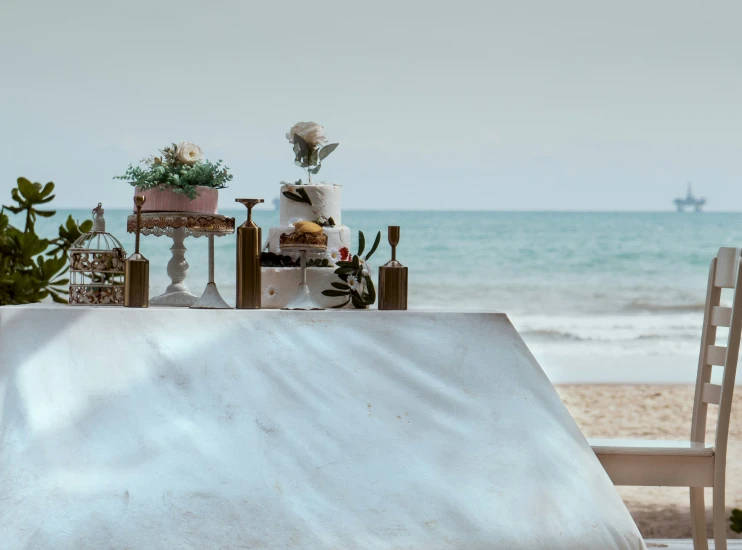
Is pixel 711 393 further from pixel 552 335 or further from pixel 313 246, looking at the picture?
pixel 552 335

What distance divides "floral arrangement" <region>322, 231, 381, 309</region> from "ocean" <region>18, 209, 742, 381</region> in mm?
7067

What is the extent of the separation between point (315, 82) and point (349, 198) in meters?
2.07

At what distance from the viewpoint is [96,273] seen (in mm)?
2031

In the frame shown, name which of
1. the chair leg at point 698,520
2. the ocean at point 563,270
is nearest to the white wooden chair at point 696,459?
the chair leg at point 698,520

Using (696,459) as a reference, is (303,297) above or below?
above

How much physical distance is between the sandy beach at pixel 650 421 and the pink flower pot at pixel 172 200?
363 cm

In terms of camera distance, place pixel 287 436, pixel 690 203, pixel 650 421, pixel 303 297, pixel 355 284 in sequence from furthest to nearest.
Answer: pixel 690 203, pixel 650 421, pixel 355 284, pixel 303 297, pixel 287 436

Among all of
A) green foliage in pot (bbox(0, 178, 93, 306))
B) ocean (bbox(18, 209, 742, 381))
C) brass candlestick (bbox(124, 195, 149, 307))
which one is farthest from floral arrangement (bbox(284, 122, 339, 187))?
ocean (bbox(18, 209, 742, 381))

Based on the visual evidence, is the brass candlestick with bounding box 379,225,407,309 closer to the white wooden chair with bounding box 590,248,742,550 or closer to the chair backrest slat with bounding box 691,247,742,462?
the white wooden chair with bounding box 590,248,742,550

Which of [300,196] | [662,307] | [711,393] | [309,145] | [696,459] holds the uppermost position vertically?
[309,145]

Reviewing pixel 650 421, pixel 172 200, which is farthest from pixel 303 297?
pixel 650 421

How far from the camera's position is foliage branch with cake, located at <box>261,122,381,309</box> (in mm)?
1940

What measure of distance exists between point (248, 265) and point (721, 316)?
1287mm

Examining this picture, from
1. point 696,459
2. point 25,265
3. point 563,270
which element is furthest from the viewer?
point 563,270
